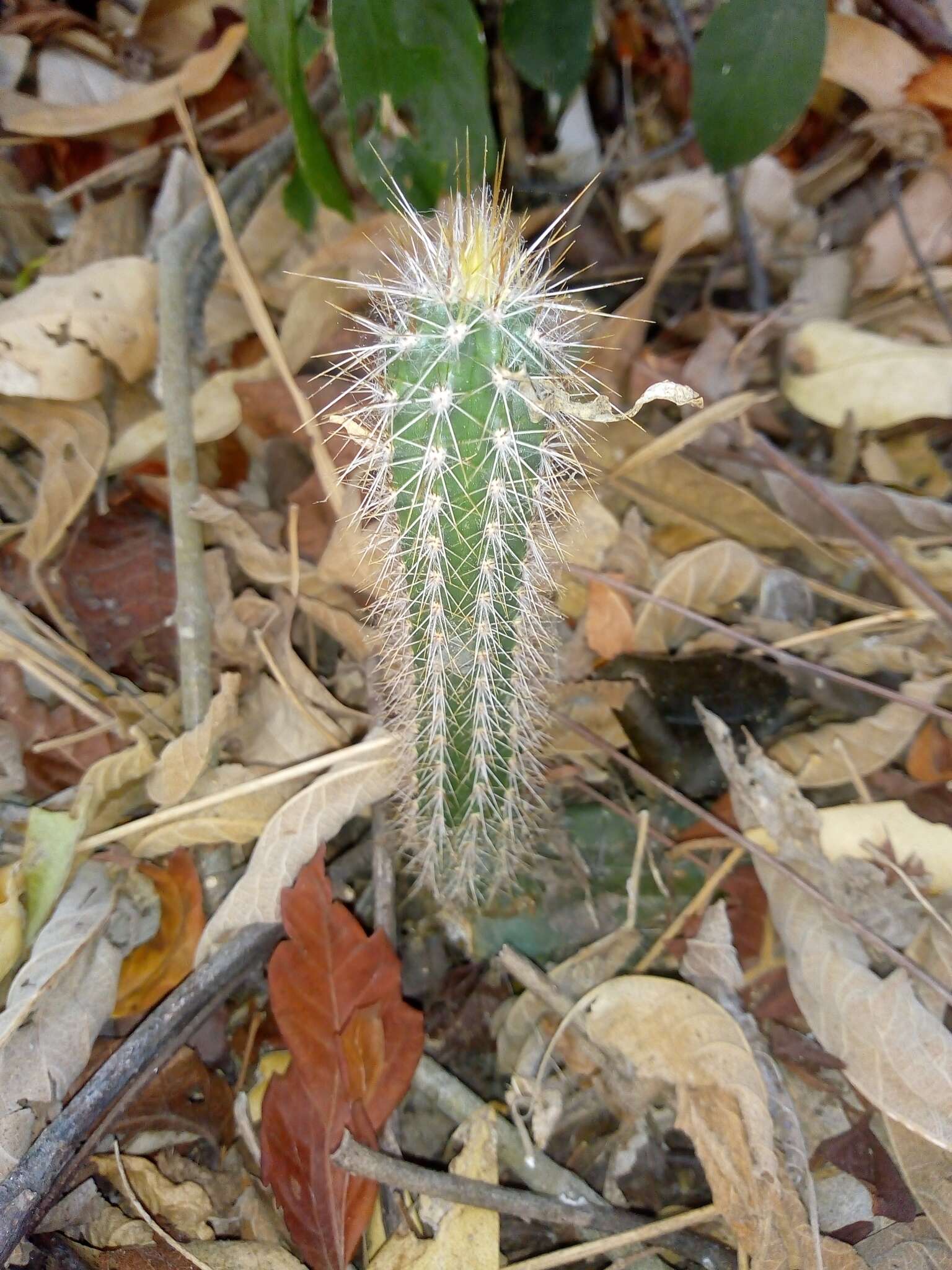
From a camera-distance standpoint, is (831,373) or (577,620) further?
(831,373)

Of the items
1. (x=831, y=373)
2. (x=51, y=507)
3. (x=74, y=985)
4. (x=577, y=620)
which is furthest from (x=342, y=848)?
(x=831, y=373)

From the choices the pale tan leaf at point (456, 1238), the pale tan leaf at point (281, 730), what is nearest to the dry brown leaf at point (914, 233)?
the pale tan leaf at point (281, 730)

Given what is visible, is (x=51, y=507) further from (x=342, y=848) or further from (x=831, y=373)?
(x=831, y=373)

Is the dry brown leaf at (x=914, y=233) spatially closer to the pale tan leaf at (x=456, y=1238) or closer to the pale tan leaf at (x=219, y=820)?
the pale tan leaf at (x=219, y=820)

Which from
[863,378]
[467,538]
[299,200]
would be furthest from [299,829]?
[863,378]

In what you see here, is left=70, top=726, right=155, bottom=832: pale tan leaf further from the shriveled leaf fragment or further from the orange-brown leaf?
the shriveled leaf fragment

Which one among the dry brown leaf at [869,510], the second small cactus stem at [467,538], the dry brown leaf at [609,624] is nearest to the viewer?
the second small cactus stem at [467,538]

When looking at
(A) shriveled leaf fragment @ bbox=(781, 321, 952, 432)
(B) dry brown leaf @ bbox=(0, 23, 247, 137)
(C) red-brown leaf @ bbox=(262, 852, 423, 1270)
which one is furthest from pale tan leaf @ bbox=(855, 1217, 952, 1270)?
(B) dry brown leaf @ bbox=(0, 23, 247, 137)
